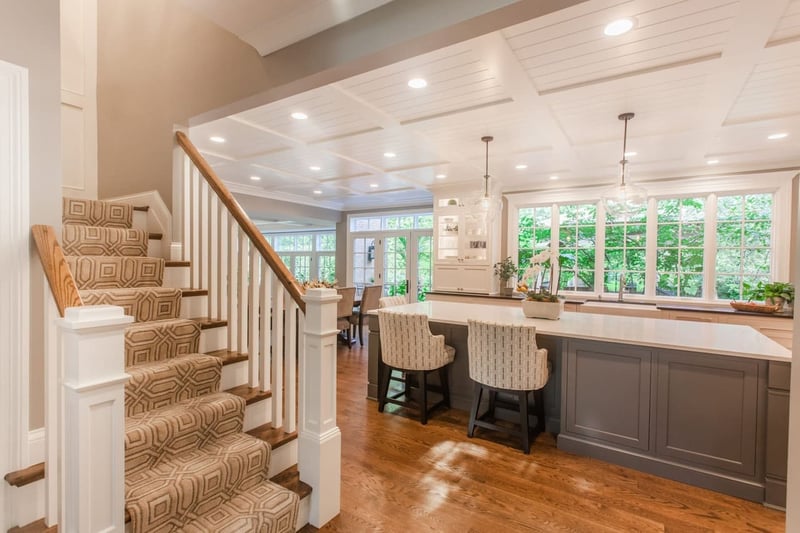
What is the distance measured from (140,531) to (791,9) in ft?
11.4

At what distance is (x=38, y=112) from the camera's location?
1.47m

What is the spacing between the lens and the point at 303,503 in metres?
1.80

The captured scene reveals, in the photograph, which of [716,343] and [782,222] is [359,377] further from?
[782,222]

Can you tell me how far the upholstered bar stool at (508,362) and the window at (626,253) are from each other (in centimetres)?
339

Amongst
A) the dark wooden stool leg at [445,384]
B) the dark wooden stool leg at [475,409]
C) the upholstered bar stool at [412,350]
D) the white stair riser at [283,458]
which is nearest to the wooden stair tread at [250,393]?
the white stair riser at [283,458]

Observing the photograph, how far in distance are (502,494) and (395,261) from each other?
5966mm

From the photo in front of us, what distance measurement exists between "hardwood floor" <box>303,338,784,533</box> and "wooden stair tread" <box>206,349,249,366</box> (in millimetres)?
957

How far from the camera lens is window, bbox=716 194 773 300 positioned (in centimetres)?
452

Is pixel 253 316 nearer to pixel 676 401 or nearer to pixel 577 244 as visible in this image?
pixel 676 401

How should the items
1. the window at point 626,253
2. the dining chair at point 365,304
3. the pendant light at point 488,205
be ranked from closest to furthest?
the pendant light at point 488,205 → the window at point 626,253 → the dining chair at point 365,304

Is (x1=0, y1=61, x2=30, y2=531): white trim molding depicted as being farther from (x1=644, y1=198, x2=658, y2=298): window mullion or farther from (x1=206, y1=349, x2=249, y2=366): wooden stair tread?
(x1=644, y1=198, x2=658, y2=298): window mullion

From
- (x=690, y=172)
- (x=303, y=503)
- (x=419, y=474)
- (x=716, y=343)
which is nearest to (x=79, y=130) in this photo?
(x=303, y=503)

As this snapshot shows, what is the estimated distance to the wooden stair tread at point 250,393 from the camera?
6.59ft

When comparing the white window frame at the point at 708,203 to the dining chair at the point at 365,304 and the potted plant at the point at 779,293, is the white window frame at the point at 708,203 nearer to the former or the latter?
the potted plant at the point at 779,293
